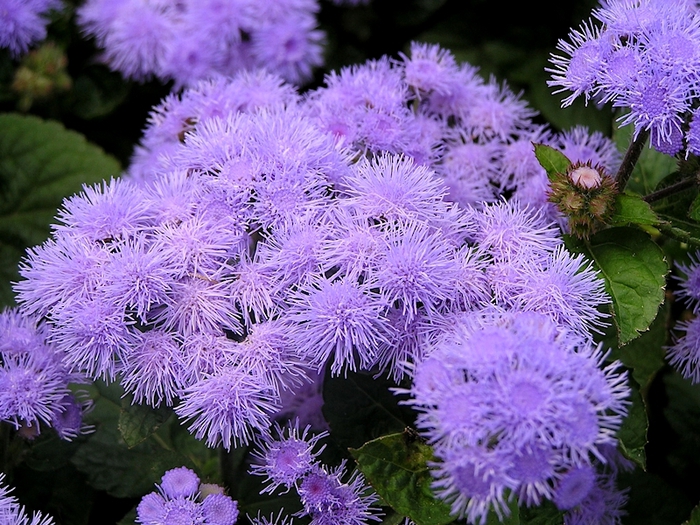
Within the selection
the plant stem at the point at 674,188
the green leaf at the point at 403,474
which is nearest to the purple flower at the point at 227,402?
the green leaf at the point at 403,474

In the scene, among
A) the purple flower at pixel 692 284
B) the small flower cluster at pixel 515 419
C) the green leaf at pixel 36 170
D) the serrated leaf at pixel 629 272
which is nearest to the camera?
the small flower cluster at pixel 515 419

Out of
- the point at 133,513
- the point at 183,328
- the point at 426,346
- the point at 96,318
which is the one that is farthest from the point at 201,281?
the point at 133,513

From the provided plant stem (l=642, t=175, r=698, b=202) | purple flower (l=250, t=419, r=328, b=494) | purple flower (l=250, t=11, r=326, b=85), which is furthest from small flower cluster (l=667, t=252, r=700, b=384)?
purple flower (l=250, t=11, r=326, b=85)

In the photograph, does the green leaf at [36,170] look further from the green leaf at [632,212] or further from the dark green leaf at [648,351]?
the dark green leaf at [648,351]

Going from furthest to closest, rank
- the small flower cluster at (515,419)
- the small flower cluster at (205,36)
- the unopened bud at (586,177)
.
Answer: the small flower cluster at (205,36)
the unopened bud at (586,177)
the small flower cluster at (515,419)

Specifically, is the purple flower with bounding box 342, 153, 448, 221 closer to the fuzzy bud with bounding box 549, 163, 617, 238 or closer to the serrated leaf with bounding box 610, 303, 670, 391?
the fuzzy bud with bounding box 549, 163, 617, 238

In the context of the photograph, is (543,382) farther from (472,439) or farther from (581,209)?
(581,209)
